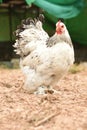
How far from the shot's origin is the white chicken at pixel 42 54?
7266 mm

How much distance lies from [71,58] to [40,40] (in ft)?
2.25

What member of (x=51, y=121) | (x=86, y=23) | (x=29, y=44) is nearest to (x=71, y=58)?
(x=29, y=44)

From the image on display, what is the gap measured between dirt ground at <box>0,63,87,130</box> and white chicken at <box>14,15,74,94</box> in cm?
20

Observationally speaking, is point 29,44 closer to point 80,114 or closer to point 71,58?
point 71,58

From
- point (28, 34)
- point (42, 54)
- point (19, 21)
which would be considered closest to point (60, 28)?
point (42, 54)

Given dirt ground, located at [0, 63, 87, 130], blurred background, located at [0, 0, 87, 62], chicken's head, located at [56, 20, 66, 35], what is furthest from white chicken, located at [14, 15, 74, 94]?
blurred background, located at [0, 0, 87, 62]

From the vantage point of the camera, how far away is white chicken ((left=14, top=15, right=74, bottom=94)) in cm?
727

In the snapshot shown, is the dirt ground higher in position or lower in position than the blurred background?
lower

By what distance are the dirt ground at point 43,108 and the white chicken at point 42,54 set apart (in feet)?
0.66

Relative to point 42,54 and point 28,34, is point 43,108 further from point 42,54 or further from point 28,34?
point 28,34

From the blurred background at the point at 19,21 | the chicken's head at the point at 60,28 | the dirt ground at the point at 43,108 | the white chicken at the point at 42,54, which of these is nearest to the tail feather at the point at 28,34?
the white chicken at the point at 42,54

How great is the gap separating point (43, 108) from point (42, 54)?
0.96m

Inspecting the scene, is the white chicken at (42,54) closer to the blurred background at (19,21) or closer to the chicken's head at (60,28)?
the chicken's head at (60,28)

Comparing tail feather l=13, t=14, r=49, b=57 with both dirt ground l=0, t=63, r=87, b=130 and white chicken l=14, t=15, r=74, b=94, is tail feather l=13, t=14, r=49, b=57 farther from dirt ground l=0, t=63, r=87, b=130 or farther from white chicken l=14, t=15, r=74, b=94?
dirt ground l=0, t=63, r=87, b=130
